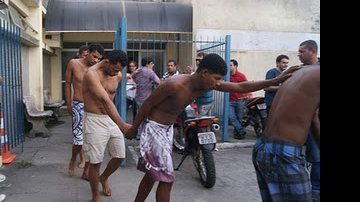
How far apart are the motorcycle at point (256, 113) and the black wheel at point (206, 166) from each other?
3020 mm

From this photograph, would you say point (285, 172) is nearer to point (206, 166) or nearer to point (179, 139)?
point (206, 166)

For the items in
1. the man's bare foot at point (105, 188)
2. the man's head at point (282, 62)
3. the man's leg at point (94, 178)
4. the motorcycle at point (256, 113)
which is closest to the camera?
the man's leg at point (94, 178)

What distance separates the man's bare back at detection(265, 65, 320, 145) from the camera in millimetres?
2369

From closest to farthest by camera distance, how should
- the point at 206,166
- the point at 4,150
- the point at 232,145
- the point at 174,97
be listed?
the point at 174,97, the point at 206,166, the point at 4,150, the point at 232,145

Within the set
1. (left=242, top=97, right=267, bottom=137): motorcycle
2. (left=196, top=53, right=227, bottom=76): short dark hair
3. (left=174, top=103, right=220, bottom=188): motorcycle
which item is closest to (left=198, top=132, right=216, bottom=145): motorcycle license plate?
(left=174, top=103, right=220, bottom=188): motorcycle

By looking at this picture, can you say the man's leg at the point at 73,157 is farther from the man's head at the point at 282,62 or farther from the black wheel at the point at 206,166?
the man's head at the point at 282,62

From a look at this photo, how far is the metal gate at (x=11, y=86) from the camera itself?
6.61 m

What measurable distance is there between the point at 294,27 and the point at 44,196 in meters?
8.83

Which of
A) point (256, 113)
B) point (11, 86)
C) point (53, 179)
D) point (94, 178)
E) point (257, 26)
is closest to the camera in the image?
point (94, 178)

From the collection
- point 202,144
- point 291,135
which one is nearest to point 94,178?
point 202,144

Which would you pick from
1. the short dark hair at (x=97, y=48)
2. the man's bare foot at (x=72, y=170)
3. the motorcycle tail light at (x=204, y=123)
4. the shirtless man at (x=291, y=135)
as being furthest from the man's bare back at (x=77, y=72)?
the shirtless man at (x=291, y=135)

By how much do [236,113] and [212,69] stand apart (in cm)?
526

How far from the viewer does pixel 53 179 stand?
5.34 meters
